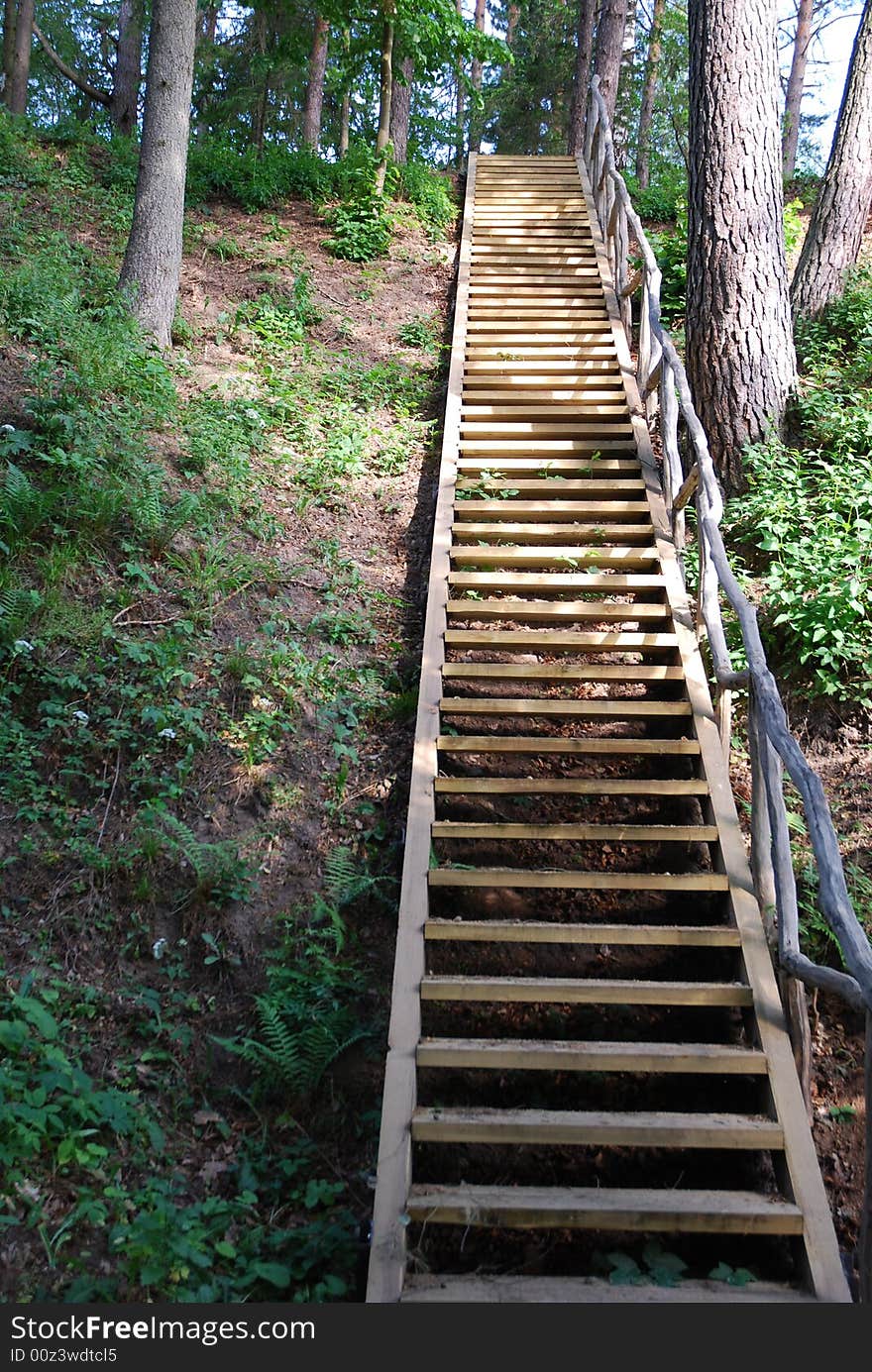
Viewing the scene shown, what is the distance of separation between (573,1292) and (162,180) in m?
8.89

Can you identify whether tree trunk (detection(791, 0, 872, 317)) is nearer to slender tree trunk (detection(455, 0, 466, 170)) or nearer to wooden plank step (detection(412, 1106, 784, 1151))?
wooden plank step (detection(412, 1106, 784, 1151))

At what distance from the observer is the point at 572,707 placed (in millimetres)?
5137

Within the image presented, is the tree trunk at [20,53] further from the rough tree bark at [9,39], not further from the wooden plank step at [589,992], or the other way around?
the wooden plank step at [589,992]

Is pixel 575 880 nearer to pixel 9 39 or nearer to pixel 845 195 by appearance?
pixel 845 195

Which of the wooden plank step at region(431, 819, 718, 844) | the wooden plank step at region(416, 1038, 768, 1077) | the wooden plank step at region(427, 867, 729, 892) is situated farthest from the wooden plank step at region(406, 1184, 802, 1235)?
the wooden plank step at region(431, 819, 718, 844)

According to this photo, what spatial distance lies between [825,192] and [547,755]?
6.52 metres

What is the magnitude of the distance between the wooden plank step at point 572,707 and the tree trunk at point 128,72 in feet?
42.8

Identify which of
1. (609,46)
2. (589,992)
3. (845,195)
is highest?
(609,46)

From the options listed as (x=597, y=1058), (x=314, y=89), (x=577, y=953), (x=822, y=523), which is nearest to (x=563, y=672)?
(x=577, y=953)

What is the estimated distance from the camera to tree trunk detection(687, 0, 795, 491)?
23.0ft

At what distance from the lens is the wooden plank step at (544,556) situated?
606 cm

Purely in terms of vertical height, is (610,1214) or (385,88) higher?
(385,88)

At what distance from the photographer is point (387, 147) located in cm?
1286

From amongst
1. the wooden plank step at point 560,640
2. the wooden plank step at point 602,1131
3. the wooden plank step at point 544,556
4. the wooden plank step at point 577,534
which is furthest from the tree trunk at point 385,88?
the wooden plank step at point 602,1131
